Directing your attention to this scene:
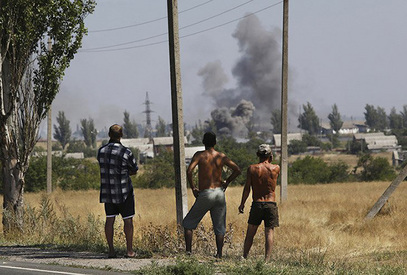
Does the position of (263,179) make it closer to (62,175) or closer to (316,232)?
(316,232)

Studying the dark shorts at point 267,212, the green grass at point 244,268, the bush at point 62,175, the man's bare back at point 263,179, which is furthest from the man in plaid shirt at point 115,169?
the bush at point 62,175

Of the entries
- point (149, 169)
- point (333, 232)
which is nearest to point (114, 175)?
point (333, 232)

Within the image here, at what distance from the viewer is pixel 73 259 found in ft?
37.1

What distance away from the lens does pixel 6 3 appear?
16.1m

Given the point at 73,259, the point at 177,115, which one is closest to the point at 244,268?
the point at 73,259

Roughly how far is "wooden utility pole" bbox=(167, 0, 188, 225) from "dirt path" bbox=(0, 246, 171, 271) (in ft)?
7.00

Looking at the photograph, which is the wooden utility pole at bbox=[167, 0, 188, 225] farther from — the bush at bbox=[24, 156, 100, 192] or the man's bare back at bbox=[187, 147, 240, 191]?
the bush at bbox=[24, 156, 100, 192]

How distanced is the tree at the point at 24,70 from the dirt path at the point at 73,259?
3830mm

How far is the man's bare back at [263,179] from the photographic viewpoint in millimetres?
10797

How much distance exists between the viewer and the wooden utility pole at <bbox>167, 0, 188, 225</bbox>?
13.5 metres

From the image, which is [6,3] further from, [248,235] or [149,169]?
[149,169]

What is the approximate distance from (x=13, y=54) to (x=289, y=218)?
34.5ft

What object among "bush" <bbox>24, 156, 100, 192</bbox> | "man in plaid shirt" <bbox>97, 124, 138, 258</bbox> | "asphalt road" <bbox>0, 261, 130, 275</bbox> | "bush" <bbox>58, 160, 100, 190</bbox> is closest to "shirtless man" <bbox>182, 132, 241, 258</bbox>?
"man in plaid shirt" <bbox>97, 124, 138, 258</bbox>

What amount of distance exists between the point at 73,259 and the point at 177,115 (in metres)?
3.51
